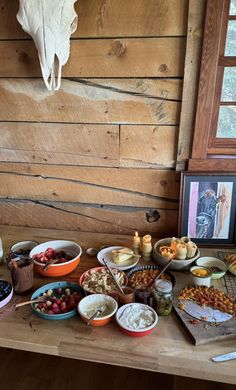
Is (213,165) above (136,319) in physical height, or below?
above

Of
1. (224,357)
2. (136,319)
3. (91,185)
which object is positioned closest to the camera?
(224,357)

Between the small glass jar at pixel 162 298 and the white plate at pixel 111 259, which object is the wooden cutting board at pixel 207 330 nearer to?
the small glass jar at pixel 162 298

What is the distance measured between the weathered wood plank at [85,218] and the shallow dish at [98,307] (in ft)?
1.74

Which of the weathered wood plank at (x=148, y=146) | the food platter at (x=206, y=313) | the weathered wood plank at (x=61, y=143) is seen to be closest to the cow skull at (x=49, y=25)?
the weathered wood plank at (x=61, y=143)

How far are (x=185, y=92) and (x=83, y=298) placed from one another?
2.94 ft

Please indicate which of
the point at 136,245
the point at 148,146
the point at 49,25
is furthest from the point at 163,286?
the point at 49,25

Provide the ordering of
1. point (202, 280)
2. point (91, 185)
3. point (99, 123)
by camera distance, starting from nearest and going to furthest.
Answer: point (202, 280), point (99, 123), point (91, 185)

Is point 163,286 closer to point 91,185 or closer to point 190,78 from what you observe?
point 91,185

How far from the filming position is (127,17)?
126 centimetres

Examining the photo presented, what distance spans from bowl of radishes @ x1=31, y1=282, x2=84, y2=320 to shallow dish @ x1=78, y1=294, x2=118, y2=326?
36 mm

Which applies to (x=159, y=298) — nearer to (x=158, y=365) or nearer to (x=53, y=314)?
(x=158, y=365)

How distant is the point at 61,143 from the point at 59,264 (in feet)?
1.88

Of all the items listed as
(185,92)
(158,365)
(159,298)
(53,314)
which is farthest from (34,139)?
(158,365)

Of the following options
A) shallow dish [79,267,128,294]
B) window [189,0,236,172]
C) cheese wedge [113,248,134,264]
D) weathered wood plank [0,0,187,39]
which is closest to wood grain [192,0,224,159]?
window [189,0,236,172]
